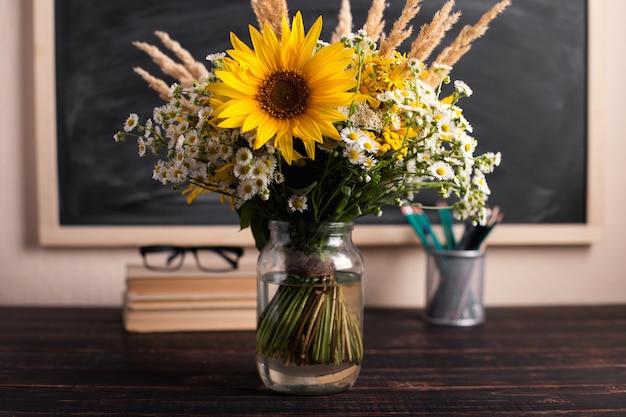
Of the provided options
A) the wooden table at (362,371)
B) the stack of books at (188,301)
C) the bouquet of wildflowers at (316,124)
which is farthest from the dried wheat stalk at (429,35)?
the stack of books at (188,301)

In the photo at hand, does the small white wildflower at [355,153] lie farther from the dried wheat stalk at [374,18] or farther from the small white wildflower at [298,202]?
the dried wheat stalk at [374,18]

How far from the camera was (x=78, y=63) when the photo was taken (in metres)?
1.16

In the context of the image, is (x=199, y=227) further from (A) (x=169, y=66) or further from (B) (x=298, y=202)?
(B) (x=298, y=202)

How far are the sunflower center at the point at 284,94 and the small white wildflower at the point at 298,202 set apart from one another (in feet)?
0.27

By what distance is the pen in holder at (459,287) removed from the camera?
1.07 metres

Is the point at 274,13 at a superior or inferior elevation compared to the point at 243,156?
superior

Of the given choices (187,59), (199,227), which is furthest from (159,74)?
(187,59)

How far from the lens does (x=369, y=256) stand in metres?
1.21

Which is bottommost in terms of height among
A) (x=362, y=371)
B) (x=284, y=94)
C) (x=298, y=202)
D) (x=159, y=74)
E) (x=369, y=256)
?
(x=362, y=371)

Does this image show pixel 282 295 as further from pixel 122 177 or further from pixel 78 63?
pixel 78 63

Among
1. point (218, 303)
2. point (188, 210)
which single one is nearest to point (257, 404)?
point (218, 303)

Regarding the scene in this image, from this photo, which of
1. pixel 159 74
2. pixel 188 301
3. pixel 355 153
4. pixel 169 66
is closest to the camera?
pixel 355 153

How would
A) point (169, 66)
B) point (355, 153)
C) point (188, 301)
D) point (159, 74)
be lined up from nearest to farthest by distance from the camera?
point (355, 153) → point (169, 66) → point (188, 301) → point (159, 74)

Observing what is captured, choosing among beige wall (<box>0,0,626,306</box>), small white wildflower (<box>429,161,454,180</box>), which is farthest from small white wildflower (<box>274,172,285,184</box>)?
beige wall (<box>0,0,626,306</box>)
